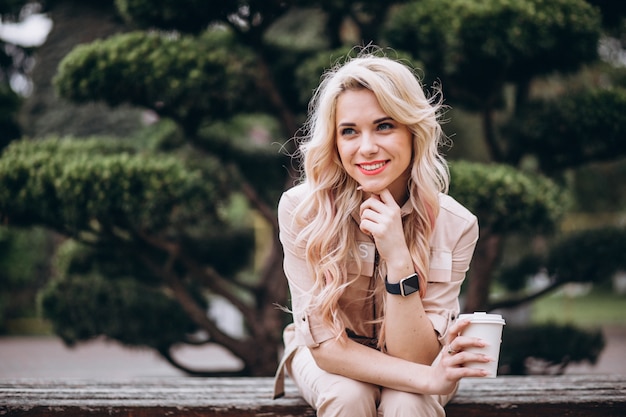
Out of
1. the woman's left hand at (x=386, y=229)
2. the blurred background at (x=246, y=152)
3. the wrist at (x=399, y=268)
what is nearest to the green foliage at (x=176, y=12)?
the blurred background at (x=246, y=152)

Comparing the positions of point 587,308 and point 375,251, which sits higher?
point 375,251

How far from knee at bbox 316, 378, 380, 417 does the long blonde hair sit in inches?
7.0

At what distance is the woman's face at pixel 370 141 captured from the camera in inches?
86.4

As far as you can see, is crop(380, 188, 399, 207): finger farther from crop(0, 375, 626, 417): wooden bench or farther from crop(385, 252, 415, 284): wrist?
crop(0, 375, 626, 417): wooden bench

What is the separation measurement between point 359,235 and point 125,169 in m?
1.84

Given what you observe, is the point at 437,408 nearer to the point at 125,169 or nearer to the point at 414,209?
the point at 414,209

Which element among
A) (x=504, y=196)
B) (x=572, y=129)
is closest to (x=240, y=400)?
(x=504, y=196)

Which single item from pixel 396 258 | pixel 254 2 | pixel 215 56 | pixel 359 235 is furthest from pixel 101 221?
pixel 396 258

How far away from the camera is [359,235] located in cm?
237

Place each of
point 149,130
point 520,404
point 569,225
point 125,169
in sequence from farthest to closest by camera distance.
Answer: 1. point 569,225
2. point 149,130
3. point 125,169
4. point 520,404

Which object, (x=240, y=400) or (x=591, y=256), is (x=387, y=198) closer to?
(x=240, y=400)

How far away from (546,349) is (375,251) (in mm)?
2835

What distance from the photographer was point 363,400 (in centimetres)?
214

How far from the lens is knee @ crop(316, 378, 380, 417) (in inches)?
83.4
